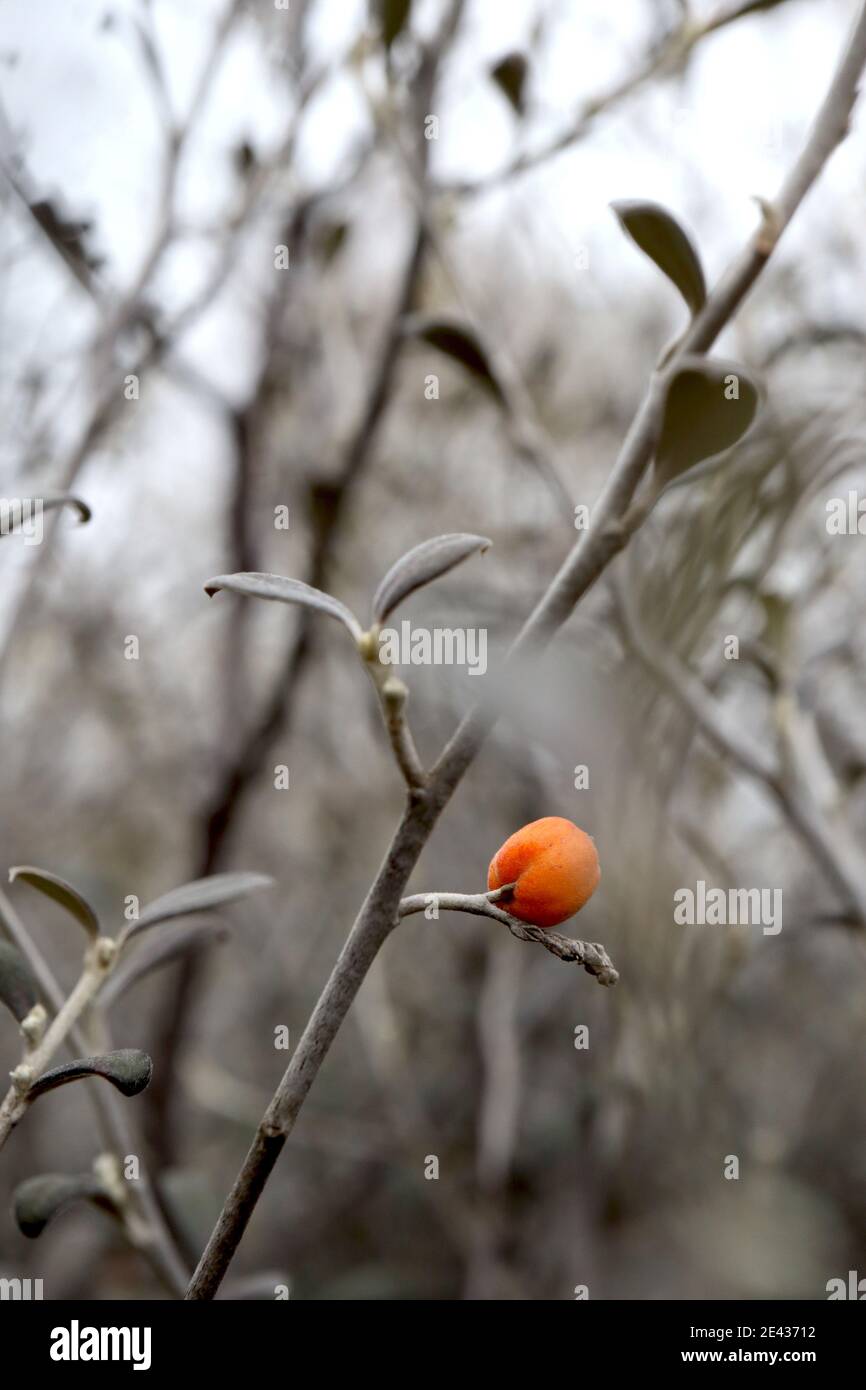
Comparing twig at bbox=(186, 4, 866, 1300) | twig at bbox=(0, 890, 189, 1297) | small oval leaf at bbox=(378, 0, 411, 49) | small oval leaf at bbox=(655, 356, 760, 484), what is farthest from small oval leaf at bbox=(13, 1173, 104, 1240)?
small oval leaf at bbox=(378, 0, 411, 49)

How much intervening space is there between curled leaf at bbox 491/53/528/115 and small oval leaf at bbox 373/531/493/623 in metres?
0.67

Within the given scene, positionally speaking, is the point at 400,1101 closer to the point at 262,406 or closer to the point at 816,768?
the point at 262,406

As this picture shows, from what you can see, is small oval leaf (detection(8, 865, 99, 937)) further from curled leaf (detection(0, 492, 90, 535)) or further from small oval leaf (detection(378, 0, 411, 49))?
small oval leaf (detection(378, 0, 411, 49))

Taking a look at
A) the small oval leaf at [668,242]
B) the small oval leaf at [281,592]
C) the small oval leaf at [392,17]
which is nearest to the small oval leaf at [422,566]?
the small oval leaf at [281,592]

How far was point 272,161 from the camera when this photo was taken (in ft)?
3.77

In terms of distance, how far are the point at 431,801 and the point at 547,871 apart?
0.13 feet

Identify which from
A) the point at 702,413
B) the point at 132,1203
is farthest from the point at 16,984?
the point at 702,413

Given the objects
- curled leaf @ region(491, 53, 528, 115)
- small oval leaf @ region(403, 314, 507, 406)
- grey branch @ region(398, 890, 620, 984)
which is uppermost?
curled leaf @ region(491, 53, 528, 115)

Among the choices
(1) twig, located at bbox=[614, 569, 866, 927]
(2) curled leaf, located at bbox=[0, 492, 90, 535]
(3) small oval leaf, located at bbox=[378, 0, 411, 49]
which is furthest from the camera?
(3) small oval leaf, located at bbox=[378, 0, 411, 49]

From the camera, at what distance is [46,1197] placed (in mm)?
442

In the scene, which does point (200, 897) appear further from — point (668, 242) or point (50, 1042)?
point (668, 242)

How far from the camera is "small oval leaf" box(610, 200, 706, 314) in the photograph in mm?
382

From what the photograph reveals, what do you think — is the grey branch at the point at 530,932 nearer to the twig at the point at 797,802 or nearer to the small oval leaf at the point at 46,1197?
the small oval leaf at the point at 46,1197
